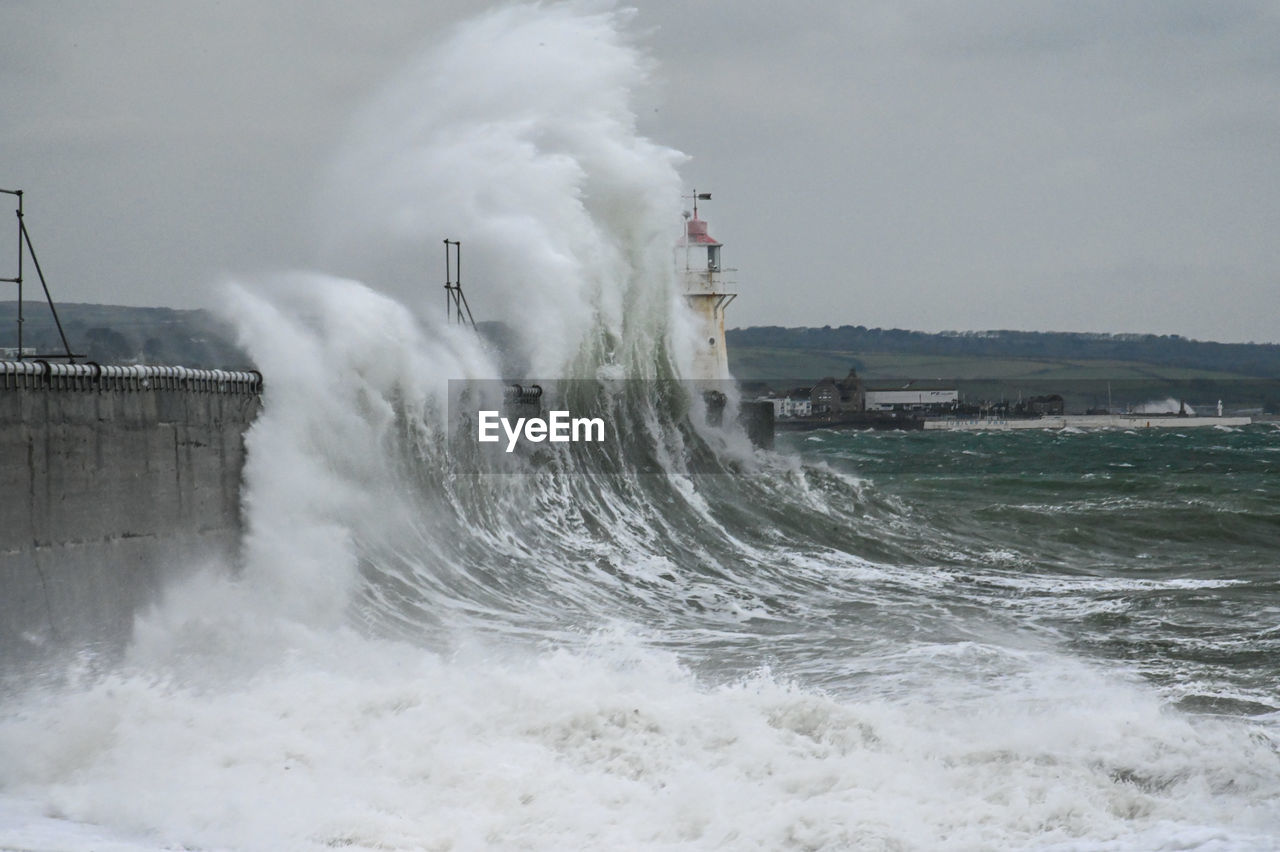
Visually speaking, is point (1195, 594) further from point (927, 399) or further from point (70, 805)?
point (927, 399)

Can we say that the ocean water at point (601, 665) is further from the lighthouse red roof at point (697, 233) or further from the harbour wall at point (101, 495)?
the lighthouse red roof at point (697, 233)

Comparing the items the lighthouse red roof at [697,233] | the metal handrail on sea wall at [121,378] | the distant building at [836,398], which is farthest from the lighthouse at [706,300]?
the distant building at [836,398]

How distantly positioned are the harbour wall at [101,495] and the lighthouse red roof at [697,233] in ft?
54.6

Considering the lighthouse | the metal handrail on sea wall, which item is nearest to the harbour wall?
the metal handrail on sea wall

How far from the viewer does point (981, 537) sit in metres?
18.2

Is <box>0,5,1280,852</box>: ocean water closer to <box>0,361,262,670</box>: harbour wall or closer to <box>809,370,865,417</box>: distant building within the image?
<box>0,361,262,670</box>: harbour wall

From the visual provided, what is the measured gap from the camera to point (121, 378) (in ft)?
30.9

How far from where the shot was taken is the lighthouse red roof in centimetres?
2653

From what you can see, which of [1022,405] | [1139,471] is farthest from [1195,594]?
[1022,405]

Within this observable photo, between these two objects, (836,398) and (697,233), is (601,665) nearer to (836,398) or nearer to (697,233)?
(697,233)

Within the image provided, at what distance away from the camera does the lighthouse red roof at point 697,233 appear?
26531 millimetres

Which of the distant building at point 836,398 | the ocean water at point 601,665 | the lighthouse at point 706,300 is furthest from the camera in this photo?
the distant building at point 836,398

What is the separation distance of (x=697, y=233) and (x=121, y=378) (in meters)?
18.3

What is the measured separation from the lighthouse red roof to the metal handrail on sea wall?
15816mm
